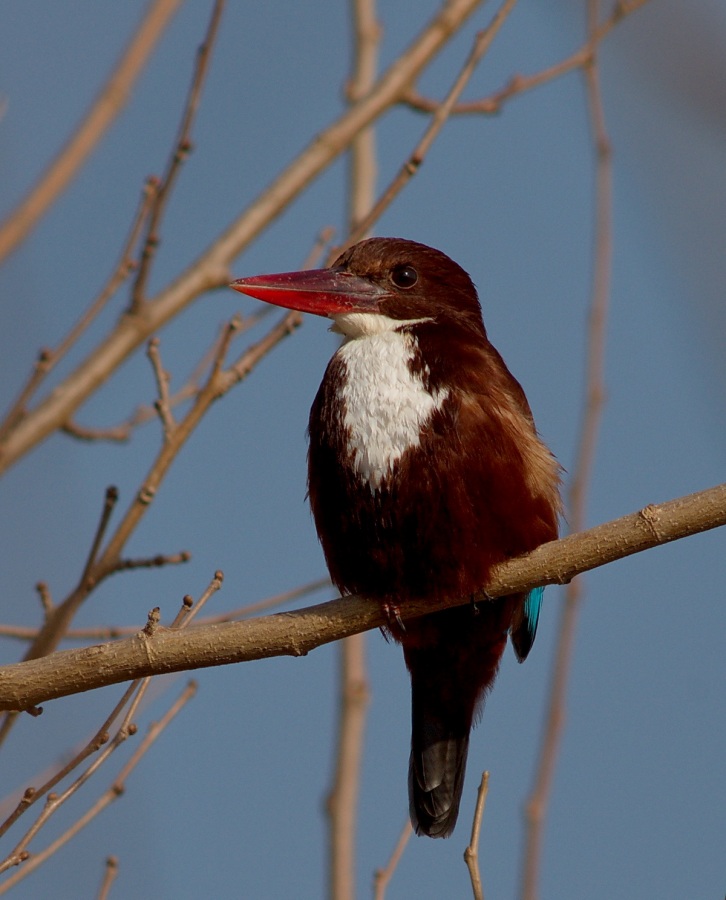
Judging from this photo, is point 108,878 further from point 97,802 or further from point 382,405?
point 382,405

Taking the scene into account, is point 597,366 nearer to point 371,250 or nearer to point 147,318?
point 371,250

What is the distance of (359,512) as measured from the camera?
3365mm

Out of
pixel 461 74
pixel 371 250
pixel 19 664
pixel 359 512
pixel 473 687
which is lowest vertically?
pixel 19 664

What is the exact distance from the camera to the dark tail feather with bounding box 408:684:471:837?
3.79m

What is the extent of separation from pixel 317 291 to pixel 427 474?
80 centimetres

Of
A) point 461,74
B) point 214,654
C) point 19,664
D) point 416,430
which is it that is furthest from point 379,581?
point 461,74

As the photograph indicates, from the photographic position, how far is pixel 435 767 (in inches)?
150

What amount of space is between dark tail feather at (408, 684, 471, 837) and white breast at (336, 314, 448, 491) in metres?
0.83

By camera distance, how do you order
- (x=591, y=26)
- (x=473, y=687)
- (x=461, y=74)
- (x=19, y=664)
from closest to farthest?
1. (x=19, y=664)
2. (x=473, y=687)
3. (x=461, y=74)
4. (x=591, y=26)

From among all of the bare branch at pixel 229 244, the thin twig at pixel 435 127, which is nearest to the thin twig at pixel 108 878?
the bare branch at pixel 229 244

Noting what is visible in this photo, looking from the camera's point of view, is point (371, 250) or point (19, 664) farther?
point (371, 250)

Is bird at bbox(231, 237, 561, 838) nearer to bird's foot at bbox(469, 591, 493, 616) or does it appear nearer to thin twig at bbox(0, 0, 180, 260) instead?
bird's foot at bbox(469, 591, 493, 616)

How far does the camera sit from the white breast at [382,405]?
3.33 m

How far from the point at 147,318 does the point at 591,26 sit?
203 centimetres
